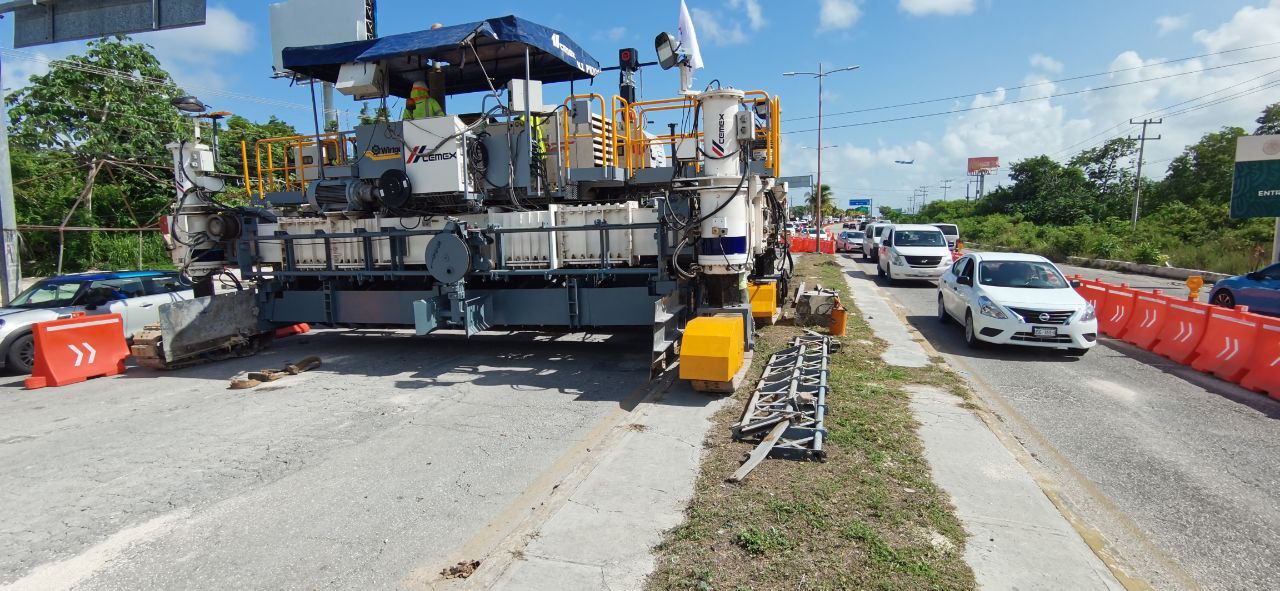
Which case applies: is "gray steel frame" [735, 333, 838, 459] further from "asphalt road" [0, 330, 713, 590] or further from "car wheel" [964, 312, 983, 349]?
"car wheel" [964, 312, 983, 349]

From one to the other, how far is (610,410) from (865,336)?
553 centimetres

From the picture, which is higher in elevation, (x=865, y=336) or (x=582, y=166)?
(x=582, y=166)

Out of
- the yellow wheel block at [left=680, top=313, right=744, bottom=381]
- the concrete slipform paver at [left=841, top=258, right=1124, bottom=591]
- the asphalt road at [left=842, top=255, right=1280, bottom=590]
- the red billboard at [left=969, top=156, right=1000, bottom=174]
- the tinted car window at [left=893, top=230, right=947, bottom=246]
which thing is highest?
the red billboard at [left=969, top=156, right=1000, bottom=174]

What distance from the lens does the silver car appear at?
358 inches

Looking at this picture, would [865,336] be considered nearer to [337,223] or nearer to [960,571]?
[960,571]

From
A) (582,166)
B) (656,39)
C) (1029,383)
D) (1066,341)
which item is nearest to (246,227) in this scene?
(582,166)

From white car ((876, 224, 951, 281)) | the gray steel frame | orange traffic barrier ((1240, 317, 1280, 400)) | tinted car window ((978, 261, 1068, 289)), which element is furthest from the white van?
the gray steel frame

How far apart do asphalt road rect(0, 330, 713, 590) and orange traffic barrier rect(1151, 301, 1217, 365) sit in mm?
7557

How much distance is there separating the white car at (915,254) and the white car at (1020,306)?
338 inches

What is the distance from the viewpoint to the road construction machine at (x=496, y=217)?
25.1 feet

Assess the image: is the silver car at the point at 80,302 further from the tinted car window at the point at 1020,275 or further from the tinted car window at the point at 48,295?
the tinted car window at the point at 1020,275

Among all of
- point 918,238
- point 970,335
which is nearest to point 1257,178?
point 918,238

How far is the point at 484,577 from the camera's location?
11.5 ft

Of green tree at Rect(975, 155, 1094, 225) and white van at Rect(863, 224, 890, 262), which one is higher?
green tree at Rect(975, 155, 1094, 225)
